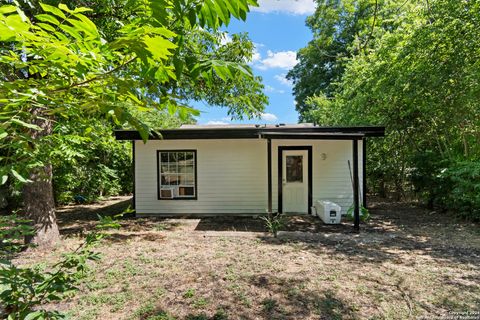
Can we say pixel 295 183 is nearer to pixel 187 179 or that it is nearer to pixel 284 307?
pixel 187 179

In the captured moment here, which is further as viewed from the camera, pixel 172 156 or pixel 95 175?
pixel 95 175

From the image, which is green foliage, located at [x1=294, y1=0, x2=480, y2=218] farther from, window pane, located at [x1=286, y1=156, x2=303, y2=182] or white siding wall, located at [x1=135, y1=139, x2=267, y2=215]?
white siding wall, located at [x1=135, y1=139, x2=267, y2=215]

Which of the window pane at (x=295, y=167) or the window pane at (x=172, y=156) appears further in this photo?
the window pane at (x=172, y=156)

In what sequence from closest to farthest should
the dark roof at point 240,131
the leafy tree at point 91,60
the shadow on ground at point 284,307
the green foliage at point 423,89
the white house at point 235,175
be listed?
the leafy tree at point 91,60 → the shadow on ground at point 284,307 → the green foliage at point 423,89 → the dark roof at point 240,131 → the white house at point 235,175

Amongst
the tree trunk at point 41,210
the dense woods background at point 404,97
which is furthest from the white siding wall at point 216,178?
the tree trunk at point 41,210

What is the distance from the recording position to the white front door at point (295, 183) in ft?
28.2

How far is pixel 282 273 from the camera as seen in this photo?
4117 mm

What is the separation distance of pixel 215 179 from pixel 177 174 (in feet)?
4.01

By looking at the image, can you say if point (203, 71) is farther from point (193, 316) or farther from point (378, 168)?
point (378, 168)

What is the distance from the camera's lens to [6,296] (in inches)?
45.1

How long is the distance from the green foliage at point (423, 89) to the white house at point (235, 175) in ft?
7.34

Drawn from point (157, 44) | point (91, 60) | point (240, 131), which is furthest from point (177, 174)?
point (157, 44)

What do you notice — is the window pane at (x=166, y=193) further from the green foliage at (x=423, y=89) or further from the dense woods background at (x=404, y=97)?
the green foliage at (x=423, y=89)

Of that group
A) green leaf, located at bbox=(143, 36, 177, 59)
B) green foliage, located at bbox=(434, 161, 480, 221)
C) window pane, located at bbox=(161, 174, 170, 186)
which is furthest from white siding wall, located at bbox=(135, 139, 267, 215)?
green leaf, located at bbox=(143, 36, 177, 59)
